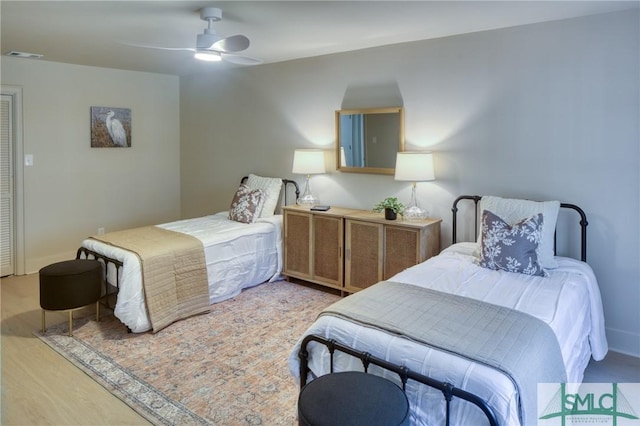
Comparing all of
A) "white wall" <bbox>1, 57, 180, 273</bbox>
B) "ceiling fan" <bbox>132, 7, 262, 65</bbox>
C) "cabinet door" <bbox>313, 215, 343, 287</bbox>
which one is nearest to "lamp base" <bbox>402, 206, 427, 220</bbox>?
"cabinet door" <bbox>313, 215, 343, 287</bbox>

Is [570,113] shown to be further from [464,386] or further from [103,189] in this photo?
[103,189]

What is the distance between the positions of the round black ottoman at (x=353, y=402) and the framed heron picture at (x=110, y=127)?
194 inches

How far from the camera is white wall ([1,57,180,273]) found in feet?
16.5

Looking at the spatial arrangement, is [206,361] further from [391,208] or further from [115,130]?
[115,130]

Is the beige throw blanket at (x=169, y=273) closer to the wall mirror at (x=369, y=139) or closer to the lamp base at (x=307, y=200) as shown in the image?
the lamp base at (x=307, y=200)

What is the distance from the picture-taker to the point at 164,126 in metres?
6.26

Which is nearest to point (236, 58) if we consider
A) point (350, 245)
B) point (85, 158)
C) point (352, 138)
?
point (352, 138)

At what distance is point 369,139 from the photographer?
174 inches

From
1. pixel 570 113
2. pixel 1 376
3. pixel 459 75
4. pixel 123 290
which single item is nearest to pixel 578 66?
pixel 570 113

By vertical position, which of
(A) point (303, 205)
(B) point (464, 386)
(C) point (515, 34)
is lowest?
(B) point (464, 386)

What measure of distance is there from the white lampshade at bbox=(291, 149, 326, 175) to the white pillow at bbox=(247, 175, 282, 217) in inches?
17.4

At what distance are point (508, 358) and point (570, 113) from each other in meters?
2.29

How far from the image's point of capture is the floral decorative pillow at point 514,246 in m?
2.92

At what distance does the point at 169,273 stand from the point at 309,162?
1834mm
